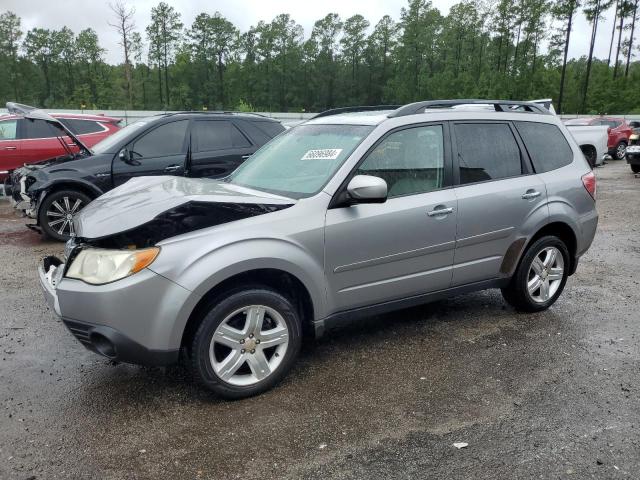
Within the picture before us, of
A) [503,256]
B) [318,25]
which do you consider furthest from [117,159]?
[318,25]

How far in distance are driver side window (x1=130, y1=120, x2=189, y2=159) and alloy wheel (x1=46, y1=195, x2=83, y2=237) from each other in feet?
3.53

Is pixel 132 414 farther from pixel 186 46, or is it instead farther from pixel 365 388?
pixel 186 46

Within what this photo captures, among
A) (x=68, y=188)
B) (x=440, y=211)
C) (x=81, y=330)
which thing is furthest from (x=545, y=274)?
(x=68, y=188)

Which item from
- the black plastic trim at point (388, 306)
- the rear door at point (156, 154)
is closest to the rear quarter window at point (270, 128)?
the rear door at point (156, 154)

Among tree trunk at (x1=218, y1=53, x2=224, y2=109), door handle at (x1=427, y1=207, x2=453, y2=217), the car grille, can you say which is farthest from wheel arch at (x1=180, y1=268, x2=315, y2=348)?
tree trunk at (x1=218, y1=53, x2=224, y2=109)

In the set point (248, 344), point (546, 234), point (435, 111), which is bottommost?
point (248, 344)

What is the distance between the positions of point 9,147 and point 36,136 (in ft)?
1.80

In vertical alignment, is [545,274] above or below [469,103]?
below

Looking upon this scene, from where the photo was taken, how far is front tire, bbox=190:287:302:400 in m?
3.09

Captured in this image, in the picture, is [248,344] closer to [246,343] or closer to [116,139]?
[246,343]

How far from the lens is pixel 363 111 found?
176 inches

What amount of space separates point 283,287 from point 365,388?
851 mm

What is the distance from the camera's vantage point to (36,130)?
35.9ft

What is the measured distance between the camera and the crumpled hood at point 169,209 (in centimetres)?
301
